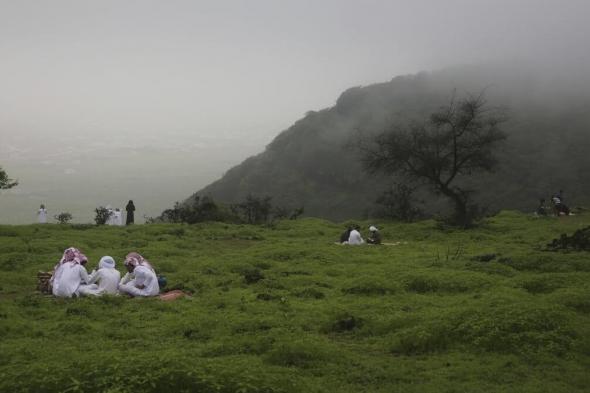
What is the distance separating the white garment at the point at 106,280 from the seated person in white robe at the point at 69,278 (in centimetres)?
31

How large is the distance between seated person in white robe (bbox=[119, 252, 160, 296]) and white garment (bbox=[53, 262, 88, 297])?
1081 millimetres

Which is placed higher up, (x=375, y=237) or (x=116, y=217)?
(x=116, y=217)

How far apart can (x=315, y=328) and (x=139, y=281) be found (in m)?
5.71

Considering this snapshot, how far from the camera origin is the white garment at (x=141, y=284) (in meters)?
15.6

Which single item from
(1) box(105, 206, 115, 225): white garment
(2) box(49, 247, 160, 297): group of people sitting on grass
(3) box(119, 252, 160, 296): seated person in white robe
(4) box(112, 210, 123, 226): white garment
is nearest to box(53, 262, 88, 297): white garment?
(2) box(49, 247, 160, 297): group of people sitting on grass

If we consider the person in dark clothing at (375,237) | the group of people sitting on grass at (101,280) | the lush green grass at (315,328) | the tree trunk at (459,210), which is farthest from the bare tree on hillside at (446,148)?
the group of people sitting on grass at (101,280)

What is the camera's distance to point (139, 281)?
15.8m

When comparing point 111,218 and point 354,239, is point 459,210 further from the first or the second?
point 111,218

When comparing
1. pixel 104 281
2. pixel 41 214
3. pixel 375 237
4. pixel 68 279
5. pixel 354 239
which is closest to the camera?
pixel 68 279

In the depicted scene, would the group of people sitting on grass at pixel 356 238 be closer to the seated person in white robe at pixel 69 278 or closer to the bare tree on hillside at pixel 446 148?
the bare tree on hillside at pixel 446 148

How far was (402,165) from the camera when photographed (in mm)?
40594

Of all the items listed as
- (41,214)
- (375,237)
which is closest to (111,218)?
A: (41,214)

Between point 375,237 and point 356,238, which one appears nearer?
point 356,238

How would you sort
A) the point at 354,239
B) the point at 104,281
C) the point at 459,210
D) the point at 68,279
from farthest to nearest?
1. the point at 459,210
2. the point at 354,239
3. the point at 104,281
4. the point at 68,279
